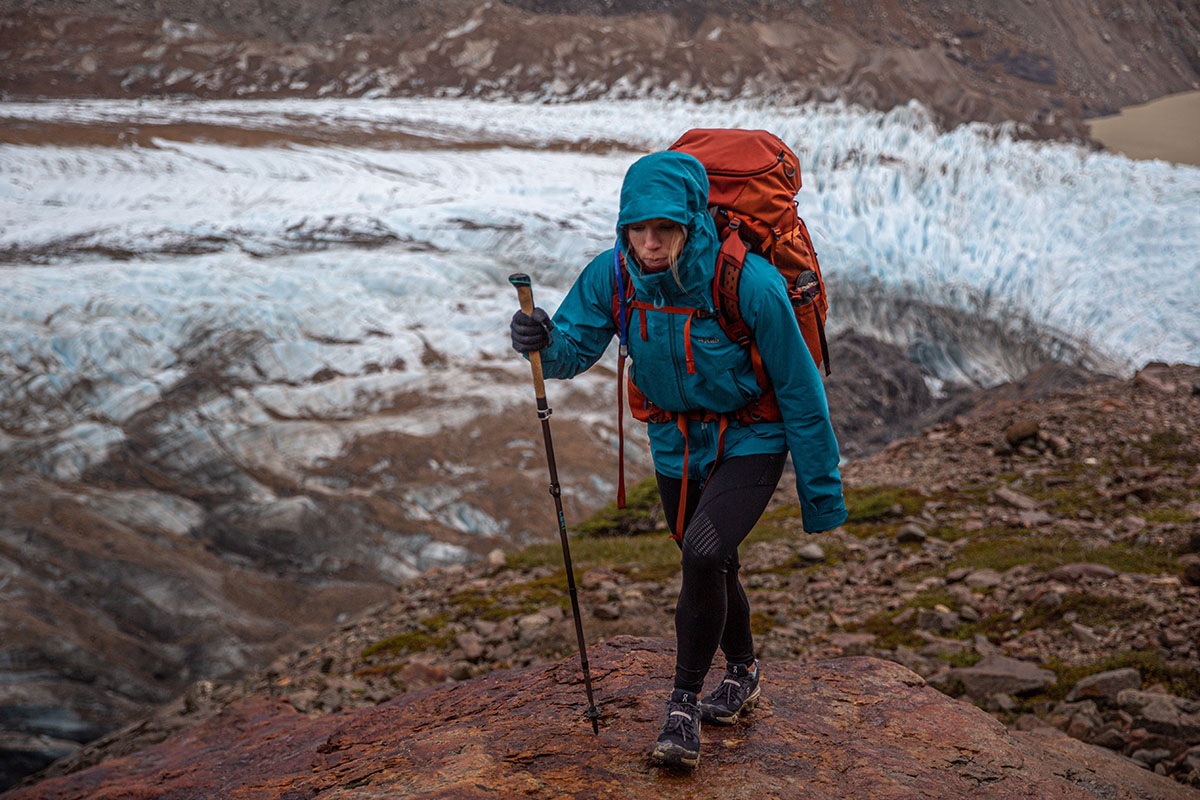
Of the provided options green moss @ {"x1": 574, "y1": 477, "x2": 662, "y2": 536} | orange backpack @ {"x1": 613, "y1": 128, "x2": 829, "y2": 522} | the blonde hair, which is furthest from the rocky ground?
the blonde hair

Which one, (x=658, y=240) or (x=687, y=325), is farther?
(x=687, y=325)

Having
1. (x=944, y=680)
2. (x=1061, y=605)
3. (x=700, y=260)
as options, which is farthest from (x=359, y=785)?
(x=1061, y=605)

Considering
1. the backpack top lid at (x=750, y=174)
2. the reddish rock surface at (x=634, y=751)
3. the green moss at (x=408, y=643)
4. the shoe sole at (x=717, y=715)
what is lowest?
the green moss at (x=408, y=643)

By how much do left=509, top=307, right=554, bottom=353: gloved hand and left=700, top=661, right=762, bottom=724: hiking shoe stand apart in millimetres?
1508

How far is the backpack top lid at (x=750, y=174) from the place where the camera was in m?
2.88

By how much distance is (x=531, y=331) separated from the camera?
2.94 m

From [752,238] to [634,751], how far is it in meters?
1.87

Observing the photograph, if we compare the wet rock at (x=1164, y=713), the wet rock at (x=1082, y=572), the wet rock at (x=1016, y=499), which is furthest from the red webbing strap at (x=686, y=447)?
the wet rock at (x=1016, y=499)

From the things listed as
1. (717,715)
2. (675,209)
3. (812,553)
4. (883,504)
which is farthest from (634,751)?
(883,504)

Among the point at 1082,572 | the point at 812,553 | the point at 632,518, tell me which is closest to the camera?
Answer: the point at 1082,572

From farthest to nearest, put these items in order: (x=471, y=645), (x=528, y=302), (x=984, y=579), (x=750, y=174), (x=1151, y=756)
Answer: (x=984, y=579) → (x=471, y=645) → (x=1151, y=756) → (x=528, y=302) → (x=750, y=174)

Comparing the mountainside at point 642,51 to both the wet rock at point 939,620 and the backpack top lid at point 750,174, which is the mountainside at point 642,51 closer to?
the wet rock at point 939,620

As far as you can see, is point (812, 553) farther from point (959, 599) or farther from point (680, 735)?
A: point (680, 735)

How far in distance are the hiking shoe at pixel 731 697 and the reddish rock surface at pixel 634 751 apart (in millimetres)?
64
